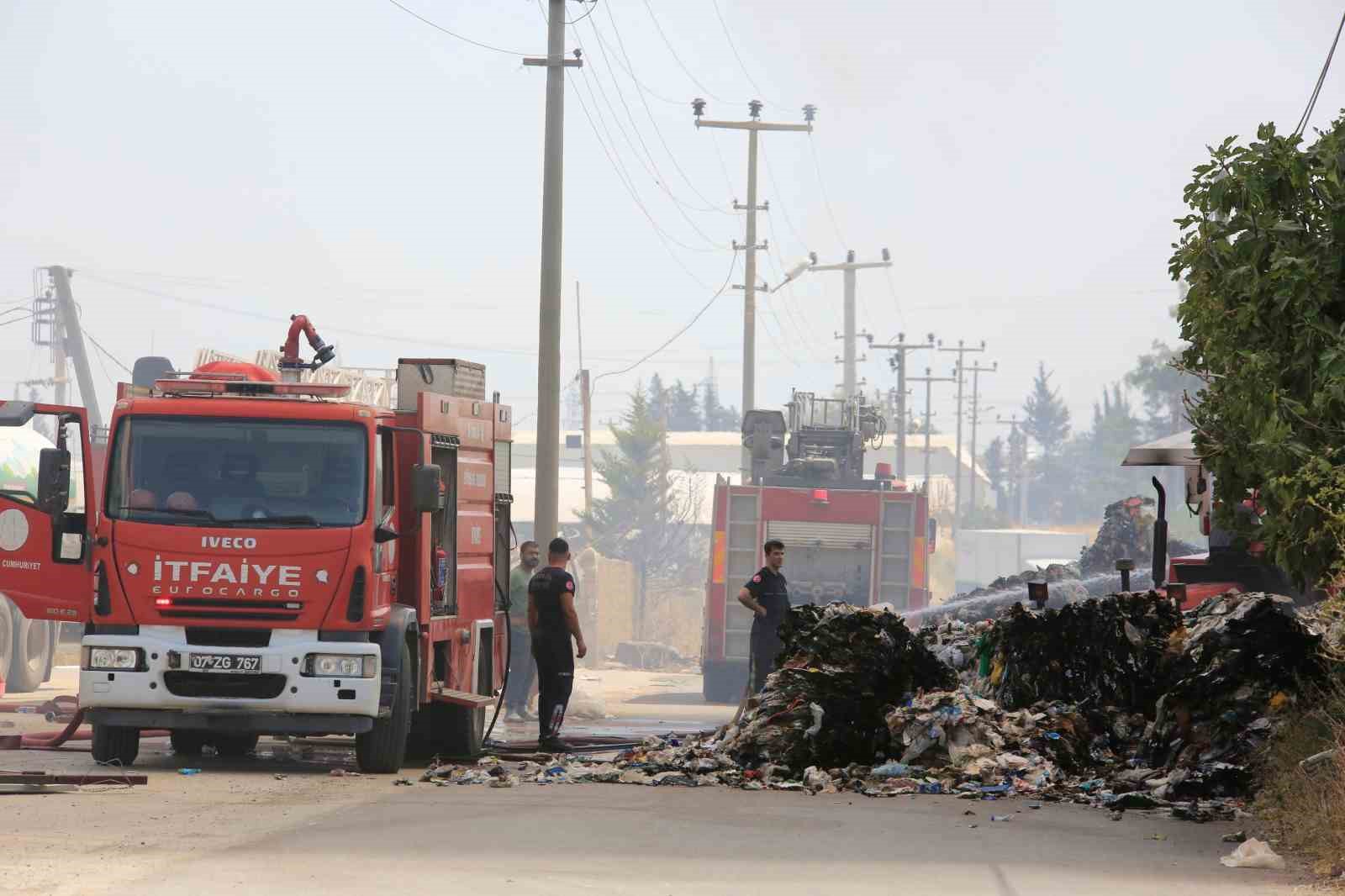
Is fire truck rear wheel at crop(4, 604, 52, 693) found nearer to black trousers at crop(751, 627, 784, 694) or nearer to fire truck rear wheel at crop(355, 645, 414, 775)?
black trousers at crop(751, 627, 784, 694)

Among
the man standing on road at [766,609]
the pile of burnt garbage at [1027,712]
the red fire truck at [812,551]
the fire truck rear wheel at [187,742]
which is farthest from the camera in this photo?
the red fire truck at [812,551]

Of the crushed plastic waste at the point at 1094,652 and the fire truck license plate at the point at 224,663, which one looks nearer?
the fire truck license plate at the point at 224,663

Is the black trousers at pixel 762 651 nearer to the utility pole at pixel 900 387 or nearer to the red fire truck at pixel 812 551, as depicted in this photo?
the red fire truck at pixel 812 551

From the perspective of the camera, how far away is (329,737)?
18.1 m

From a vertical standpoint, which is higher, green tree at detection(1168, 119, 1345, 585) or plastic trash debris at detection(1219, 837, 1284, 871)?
green tree at detection(1168, 119, 1345, 585)

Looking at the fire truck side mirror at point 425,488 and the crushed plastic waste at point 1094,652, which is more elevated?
the fire truck side mirror at point 425,488

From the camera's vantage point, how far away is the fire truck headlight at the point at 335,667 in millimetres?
13719

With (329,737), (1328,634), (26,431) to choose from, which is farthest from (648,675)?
(1328,634)

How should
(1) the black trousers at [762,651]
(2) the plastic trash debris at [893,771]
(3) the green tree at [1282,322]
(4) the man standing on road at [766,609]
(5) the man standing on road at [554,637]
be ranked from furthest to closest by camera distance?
1. (1) the black trousers at [762,651]
2. (4) the man standing on road at [766,609]
3. (5) the man standing on road at [554,637]
4. (2) the plastic trash debris at [893,771]
5. (3) the green tree at [1282,322]

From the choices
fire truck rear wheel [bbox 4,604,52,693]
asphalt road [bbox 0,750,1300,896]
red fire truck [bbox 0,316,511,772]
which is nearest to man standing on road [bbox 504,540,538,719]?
red fire truck [bbox 0,316,511,772]

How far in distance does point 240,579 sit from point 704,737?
4490 mm

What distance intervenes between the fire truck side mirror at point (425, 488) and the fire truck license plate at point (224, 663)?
153cm

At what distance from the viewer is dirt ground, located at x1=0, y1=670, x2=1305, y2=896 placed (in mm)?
8883

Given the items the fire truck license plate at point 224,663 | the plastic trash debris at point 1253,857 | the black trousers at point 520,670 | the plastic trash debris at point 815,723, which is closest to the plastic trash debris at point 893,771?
the plastic trash debris at point 815,723
